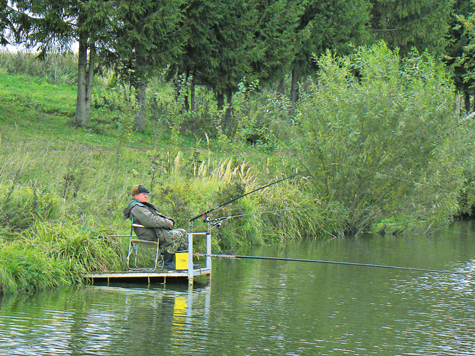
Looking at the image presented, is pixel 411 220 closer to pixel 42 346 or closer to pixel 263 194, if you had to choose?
pixel 263 194

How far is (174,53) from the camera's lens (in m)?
22.9

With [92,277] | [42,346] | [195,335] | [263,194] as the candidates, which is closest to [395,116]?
[263,194]

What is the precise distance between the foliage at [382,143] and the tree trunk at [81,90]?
832 centimetres

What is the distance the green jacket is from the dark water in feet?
2.50

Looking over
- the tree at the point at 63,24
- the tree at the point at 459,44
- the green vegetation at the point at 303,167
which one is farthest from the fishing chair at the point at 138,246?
the tree at the point at 459,44

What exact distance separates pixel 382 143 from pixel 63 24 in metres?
10.7

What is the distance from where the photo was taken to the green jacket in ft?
31.7

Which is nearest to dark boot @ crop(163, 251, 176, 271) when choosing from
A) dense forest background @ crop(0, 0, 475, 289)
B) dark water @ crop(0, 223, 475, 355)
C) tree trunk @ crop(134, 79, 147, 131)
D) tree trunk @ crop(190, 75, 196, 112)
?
dark water @ crop(0, 223, 475, 355)

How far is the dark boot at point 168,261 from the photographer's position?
10.1 metres

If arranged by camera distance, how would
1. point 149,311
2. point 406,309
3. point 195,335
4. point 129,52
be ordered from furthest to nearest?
point 129,52, point 406,309, point 149,311, point 195,335

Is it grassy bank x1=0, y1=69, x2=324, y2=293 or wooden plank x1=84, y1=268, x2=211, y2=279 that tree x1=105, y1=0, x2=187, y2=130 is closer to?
grassy bank x1=0, y1=69, x2=324, y2=293

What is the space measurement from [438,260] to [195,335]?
7.91m

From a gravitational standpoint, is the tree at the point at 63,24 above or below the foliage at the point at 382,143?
above

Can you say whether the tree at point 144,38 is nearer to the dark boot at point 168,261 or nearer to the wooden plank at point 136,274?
the dark boot at point 168,261
